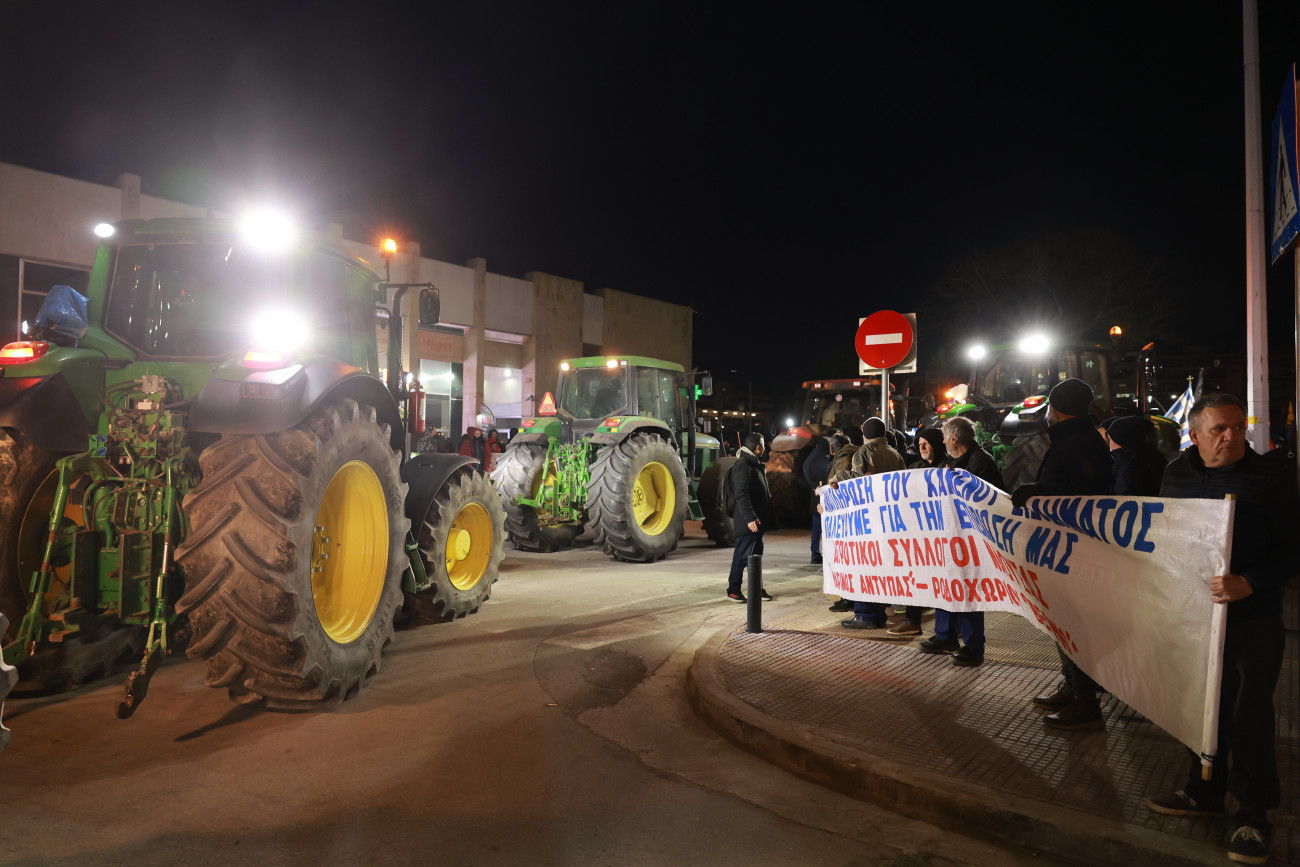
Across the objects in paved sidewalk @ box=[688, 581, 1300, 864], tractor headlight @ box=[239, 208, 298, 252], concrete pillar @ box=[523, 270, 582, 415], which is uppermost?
concrete pillar @ box=[523, 270, 582, 415]

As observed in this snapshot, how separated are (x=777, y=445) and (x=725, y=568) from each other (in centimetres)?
470

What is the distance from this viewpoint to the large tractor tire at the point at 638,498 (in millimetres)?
10570

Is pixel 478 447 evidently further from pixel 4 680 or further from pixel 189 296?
pixel 4 680

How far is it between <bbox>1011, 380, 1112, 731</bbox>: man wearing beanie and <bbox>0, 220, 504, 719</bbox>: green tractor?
4053 millimetres

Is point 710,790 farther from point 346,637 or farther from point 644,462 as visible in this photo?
point 644,462

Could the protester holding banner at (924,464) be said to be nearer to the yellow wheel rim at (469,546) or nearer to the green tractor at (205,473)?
the yellow wheel rim at (469,546)

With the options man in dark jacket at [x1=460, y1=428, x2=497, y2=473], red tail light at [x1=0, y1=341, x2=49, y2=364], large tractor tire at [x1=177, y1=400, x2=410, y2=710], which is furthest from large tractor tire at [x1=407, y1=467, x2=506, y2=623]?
man in dark jacket at [x1=460, y1=428, x2=497, y2=473]

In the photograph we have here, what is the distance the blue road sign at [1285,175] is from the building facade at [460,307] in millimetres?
12134

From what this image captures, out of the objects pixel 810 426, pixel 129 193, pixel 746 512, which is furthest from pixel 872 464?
pixel 129 193

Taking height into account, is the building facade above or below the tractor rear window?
above

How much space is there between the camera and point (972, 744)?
164 inches

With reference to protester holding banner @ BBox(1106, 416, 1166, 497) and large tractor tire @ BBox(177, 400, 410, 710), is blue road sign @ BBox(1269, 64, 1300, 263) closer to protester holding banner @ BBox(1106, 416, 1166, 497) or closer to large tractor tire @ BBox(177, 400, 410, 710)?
protester holding banner @ BBox(1106, 416, 1166, 497)

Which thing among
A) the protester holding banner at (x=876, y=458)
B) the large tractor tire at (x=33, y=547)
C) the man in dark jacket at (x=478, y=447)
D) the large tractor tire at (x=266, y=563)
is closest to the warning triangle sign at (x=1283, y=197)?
the protester holding banner at (x=876, y=458)

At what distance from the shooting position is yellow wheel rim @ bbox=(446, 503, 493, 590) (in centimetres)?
758
